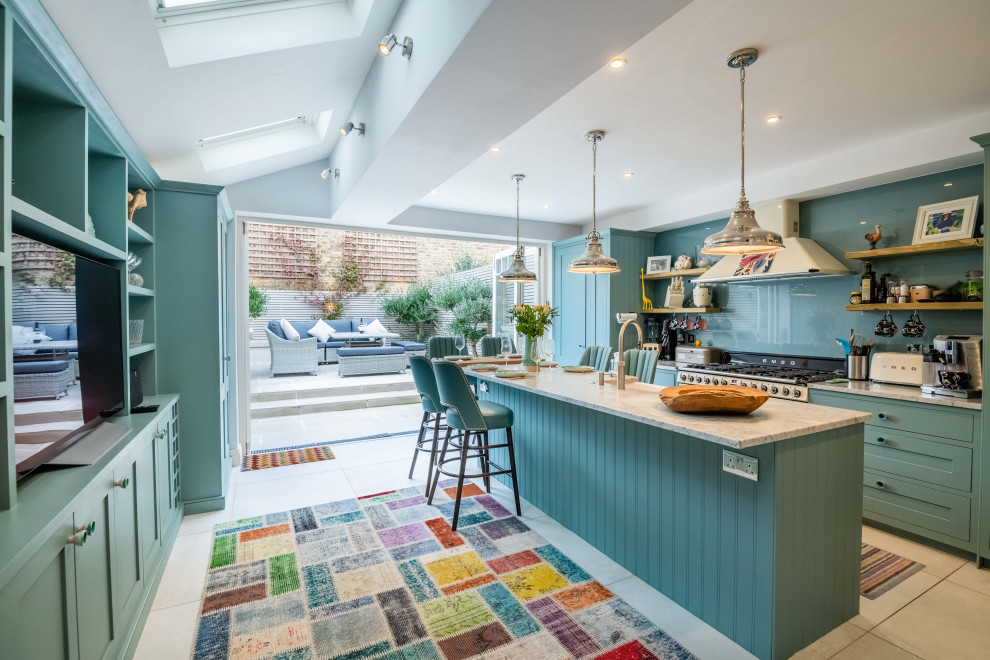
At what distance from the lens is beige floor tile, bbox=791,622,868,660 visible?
A: 1782 millimetres

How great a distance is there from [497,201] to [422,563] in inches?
141

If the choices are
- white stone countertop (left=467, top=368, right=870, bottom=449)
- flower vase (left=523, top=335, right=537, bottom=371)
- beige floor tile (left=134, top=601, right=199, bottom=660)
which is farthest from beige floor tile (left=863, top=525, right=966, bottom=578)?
beige floor tile (left=134, top=601, right=199, bottom=660)

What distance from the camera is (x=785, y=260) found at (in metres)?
3.73

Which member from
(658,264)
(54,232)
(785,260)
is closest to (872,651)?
(785,260)

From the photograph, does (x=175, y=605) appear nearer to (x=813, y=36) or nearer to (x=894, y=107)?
(x=813, y=36)

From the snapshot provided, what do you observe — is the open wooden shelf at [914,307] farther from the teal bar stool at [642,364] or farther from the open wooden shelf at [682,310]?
the teal bar stool at [642,364]

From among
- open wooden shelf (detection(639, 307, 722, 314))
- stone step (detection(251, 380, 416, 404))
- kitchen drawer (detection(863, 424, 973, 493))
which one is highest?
open wooden shelf (detection(639, 307, 722, 314))

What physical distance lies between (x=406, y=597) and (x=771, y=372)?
123 inches

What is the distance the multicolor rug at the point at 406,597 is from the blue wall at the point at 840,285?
2.87 meters

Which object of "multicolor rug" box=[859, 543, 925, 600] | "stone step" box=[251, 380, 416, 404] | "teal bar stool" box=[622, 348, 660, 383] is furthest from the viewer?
"stone step" box=[251, 380, 416, 404]

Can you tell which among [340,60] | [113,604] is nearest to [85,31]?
[340,60]

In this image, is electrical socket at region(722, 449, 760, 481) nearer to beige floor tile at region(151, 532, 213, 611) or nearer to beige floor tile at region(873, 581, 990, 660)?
beige floor tile at region(873, 581, 990, 660)

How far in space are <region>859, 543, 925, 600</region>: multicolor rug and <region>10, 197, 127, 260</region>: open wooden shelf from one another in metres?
3.37

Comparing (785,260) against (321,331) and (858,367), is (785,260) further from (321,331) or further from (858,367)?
(321,331)
